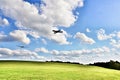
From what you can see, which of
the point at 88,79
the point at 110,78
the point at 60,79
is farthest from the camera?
the point at 110,78

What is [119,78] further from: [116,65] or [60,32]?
[116,65]

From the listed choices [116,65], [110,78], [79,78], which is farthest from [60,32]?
[116,65]

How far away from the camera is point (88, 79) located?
45625 mm

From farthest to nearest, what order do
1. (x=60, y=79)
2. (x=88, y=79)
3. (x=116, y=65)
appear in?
1. (x=116, y=65)
2. (x=88, y=79)
3. (x=60, y=79)

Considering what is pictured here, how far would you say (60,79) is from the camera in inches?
1688

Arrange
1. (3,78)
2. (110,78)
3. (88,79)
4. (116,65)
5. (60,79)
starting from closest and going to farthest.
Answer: (3,78), (60,79), (88,79), (110,78), (116,65)

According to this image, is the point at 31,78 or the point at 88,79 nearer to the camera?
the point at 31,78

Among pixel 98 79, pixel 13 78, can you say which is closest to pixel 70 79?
pixel 98 79

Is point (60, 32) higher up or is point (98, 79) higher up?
point (60, 32)

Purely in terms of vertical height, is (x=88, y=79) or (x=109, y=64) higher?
(x=109, y=64)

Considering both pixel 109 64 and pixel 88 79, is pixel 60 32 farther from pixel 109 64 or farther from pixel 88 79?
pixel 109 64

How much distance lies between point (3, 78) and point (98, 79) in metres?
15.4

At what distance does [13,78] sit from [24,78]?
166 centimetres

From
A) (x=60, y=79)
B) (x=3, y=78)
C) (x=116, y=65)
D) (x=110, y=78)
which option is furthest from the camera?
(x=116, y=65)
